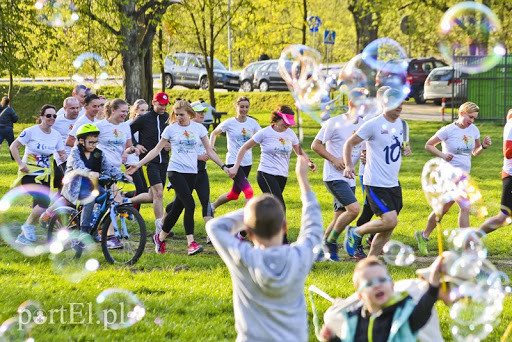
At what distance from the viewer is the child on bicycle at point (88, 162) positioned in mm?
8406

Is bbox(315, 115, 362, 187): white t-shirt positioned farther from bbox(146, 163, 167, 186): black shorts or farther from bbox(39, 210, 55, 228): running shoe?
bbox(39, 210, 55, 228): running shoe

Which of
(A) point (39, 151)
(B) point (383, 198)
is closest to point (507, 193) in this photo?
(B) point (383, 198)

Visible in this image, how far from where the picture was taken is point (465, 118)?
9695 millimetres

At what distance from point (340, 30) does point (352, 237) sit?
157ft

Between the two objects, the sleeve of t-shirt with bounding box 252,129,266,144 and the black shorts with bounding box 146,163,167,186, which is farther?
the black shorts with bounding box 146,163,167,186

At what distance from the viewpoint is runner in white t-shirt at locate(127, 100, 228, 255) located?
941 centimetres

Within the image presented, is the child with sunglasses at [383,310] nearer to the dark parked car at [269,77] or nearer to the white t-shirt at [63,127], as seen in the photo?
the white t-shirt at [63,127]

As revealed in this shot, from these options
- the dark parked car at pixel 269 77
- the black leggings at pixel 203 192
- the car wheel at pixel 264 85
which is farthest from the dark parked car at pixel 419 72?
the black leggings at pixel 203 192

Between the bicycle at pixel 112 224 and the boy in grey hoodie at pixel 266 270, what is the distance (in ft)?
15.6

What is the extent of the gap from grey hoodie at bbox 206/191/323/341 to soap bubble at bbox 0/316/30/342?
2.44 meters

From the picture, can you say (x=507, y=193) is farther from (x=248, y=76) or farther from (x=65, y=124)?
(x=248, y=76)

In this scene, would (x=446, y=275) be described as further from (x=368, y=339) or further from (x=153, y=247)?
(x=153, y=247)

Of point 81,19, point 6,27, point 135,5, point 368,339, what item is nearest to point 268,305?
point 368,339

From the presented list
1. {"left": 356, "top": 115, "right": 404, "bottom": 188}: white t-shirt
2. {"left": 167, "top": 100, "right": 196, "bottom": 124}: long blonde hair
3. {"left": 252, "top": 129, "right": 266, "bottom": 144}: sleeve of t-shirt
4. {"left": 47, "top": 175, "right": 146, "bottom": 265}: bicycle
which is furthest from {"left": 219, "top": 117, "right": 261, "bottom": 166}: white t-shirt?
{"left": 356, "top": 115, "right": 404, "bottom": 188}: white t-shirt
